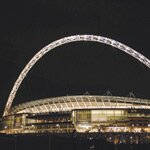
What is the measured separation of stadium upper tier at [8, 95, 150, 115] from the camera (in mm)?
111688

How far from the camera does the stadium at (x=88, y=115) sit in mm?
101600

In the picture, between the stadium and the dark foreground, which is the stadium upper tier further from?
the dark foreground

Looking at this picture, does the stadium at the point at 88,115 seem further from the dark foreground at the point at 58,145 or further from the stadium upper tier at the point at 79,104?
the dark foreground at the point at 58,145

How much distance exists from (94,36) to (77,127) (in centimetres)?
2497

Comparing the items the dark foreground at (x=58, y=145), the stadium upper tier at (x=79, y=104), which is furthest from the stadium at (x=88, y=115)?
the dark foreground at (x=58, y=145)

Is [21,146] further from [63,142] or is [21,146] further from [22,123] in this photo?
[22,123]

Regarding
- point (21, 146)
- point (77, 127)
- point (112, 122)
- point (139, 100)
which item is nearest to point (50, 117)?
point (77, 127)

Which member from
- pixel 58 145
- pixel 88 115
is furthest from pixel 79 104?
pixel 58 145

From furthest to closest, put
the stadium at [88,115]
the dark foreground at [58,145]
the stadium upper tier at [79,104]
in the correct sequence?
the stadium upper tier at [79,104] < the stadium at [88,115] < the dark foreground at [58,145]

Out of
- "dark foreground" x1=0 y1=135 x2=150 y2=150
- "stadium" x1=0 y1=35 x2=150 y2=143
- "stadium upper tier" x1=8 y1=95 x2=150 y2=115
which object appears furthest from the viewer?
"stadium upper tier" x1=8 y1=95 x2=150 y2=115

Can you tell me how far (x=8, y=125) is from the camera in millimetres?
120938

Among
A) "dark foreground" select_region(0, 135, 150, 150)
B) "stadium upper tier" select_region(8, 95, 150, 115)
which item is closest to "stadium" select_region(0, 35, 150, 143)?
"stadium upper tier" select_region(8, 95, 150, 115)

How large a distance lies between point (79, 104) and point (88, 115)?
10989 millimetres

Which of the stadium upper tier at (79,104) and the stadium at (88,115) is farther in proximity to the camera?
the stadium upper tier at (79,104)
